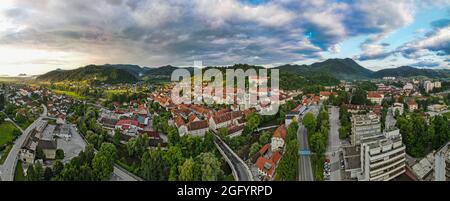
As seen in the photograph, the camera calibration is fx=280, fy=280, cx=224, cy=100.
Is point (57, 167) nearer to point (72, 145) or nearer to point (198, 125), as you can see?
point (72, 145)

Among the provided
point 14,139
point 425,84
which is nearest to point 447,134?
point 425,84

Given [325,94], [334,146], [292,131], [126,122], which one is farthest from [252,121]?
[325,94]

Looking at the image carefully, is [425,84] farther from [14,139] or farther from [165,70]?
[14,139]

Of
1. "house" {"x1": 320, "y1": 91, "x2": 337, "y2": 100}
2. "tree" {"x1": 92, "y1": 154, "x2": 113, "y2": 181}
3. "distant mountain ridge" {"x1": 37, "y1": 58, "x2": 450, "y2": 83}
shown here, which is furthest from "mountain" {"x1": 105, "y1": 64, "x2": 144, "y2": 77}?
"house" {"x1": 320, "y1": 91, "x2": 337, "y2": 100}

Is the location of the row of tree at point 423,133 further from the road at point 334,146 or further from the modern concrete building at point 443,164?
the road at point 334,146

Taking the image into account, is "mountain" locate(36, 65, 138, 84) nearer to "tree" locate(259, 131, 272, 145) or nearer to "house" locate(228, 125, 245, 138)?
"house" locate(228, 125, 245, 138)

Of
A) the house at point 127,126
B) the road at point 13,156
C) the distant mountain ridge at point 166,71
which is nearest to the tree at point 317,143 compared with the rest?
the distant mountain ridge at point 166,71
